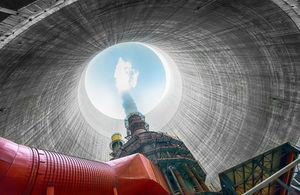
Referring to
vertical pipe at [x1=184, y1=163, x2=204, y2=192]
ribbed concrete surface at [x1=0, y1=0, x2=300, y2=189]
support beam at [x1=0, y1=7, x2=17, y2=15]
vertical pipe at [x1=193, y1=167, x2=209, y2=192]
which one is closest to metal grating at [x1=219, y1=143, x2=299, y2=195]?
vertical pipe at [x1=184, y1=163, x2=204, y2=192]

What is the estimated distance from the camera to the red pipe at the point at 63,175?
3.97 meters

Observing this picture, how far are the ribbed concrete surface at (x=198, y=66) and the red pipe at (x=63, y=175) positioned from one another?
11.0 feet

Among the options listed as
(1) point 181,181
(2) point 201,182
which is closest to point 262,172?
(2) point 201,182

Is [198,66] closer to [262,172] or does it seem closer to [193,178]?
[193,178]

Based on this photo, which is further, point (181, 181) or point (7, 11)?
point (181, 181)

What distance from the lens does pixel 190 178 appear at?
1151 centimetres

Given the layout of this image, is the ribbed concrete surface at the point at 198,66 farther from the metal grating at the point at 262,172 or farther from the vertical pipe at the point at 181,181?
the vertical pipe at the point at 181,181

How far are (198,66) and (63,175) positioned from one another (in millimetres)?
13119

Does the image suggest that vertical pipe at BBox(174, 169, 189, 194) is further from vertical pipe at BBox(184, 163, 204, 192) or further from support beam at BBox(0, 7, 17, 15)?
support beam at BBox(0, 7, 17, 15)

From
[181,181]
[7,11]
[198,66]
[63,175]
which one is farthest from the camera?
[198,66]

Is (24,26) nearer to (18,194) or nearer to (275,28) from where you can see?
(18,194)

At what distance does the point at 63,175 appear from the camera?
16.4 feet

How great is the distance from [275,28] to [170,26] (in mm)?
5372

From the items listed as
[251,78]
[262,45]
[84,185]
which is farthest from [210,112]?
[84,185]
